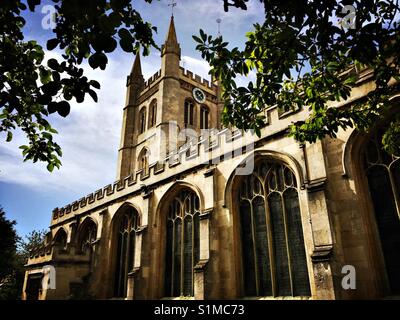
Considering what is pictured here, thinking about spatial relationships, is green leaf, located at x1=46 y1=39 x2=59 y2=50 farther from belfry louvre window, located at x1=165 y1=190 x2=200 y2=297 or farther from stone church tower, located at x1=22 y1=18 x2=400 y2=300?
belfry louvre window, located at x1=165 y1=190 x2=200 y2=297

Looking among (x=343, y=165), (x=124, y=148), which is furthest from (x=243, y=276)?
(x=124, y=148)

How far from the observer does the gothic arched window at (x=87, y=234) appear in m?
18.8

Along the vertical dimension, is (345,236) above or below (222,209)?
below

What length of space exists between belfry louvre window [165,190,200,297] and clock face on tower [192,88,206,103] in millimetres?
16005

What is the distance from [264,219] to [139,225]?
7.19m

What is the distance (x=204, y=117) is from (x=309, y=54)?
80.4ft

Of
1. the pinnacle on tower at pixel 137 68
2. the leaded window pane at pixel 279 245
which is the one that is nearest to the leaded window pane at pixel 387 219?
the leaded window pane at pixel 279 245

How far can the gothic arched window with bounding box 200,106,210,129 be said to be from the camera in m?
27.9

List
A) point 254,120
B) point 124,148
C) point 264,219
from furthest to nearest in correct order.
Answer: point 124,148, point 264,219, point 254,120

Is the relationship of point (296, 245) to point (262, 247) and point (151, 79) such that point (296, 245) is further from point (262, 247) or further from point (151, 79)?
point (151, 79)

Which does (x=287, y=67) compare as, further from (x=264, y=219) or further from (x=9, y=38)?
(x=264, y=219)

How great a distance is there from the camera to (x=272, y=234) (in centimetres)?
945

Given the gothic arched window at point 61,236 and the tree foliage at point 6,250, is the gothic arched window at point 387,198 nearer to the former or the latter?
the gothic arched window at point 61,236
